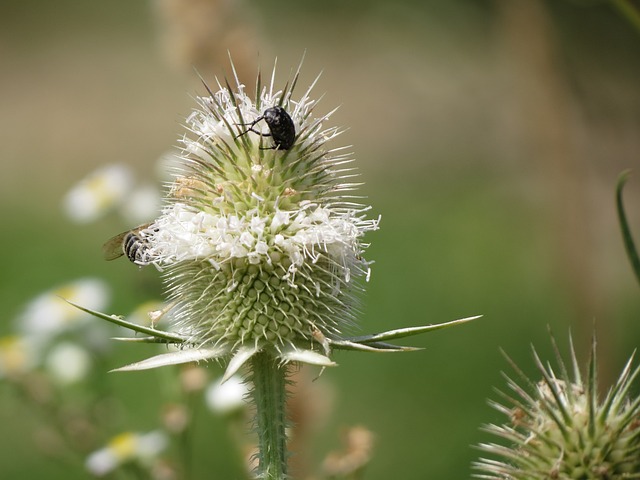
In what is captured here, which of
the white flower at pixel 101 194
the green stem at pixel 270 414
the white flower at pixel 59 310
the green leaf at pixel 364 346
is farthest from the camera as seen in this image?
the white flower at pixel 101 194

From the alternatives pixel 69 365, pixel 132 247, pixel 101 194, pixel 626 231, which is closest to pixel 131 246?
pixel 132 247

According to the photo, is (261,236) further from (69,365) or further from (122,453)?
(69,365)

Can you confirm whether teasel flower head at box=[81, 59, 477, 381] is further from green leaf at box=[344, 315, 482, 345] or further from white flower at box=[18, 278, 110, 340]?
white flower at box=[18, 278, 110, 340]

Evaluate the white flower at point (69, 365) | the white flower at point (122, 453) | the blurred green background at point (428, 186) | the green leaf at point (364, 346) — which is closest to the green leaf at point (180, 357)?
the green leaf at point (364, 346)

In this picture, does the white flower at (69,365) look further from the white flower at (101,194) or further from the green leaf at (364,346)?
the green leaf at (364,346)

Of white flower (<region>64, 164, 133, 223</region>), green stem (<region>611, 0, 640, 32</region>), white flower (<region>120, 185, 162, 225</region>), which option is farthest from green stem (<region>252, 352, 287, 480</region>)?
white flower (<region>64, 164, 133, 223</region>)

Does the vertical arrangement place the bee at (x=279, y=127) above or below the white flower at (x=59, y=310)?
below
